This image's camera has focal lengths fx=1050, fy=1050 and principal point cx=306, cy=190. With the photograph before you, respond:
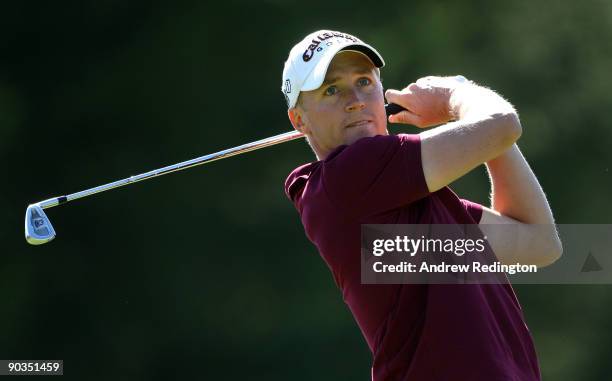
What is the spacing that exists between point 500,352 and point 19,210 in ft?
13.3

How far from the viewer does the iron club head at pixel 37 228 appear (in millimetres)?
2783

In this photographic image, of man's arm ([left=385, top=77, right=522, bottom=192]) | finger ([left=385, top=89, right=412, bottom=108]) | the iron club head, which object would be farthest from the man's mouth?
the iron club head

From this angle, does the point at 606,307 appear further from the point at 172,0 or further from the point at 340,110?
the point at 340,110

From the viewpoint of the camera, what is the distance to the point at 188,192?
5789 mm

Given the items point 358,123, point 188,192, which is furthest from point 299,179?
point 188,192

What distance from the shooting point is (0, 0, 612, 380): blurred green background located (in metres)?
5.59

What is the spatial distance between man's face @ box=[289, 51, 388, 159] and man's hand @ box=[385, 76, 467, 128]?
54 millimetres

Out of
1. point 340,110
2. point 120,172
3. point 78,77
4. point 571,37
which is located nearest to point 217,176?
point 120,172

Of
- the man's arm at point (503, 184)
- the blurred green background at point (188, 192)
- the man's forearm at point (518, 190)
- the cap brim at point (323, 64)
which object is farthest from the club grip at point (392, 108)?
the blurred green background at point (188, 192)

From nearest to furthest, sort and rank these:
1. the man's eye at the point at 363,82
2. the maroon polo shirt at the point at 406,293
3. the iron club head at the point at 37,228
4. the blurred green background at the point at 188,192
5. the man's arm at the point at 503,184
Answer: the maroon polo shirt at the point at 406,293 < the man's arm at the point at 503,184 < the man's eye at the point at 363,82 < the iron club head at the point at 37,228 < the blurred green background at the point at 188,192

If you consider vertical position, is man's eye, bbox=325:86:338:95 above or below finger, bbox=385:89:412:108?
above

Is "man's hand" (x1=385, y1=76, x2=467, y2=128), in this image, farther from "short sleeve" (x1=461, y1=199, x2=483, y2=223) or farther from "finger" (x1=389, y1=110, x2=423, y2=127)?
"short sleeve" (x1=461, y1=199, x2=483, y2=223)

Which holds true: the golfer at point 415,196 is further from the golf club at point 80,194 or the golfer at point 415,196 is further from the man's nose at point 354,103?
the golf club at point 80,194

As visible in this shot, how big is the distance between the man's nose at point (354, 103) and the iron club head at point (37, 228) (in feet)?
3.29
